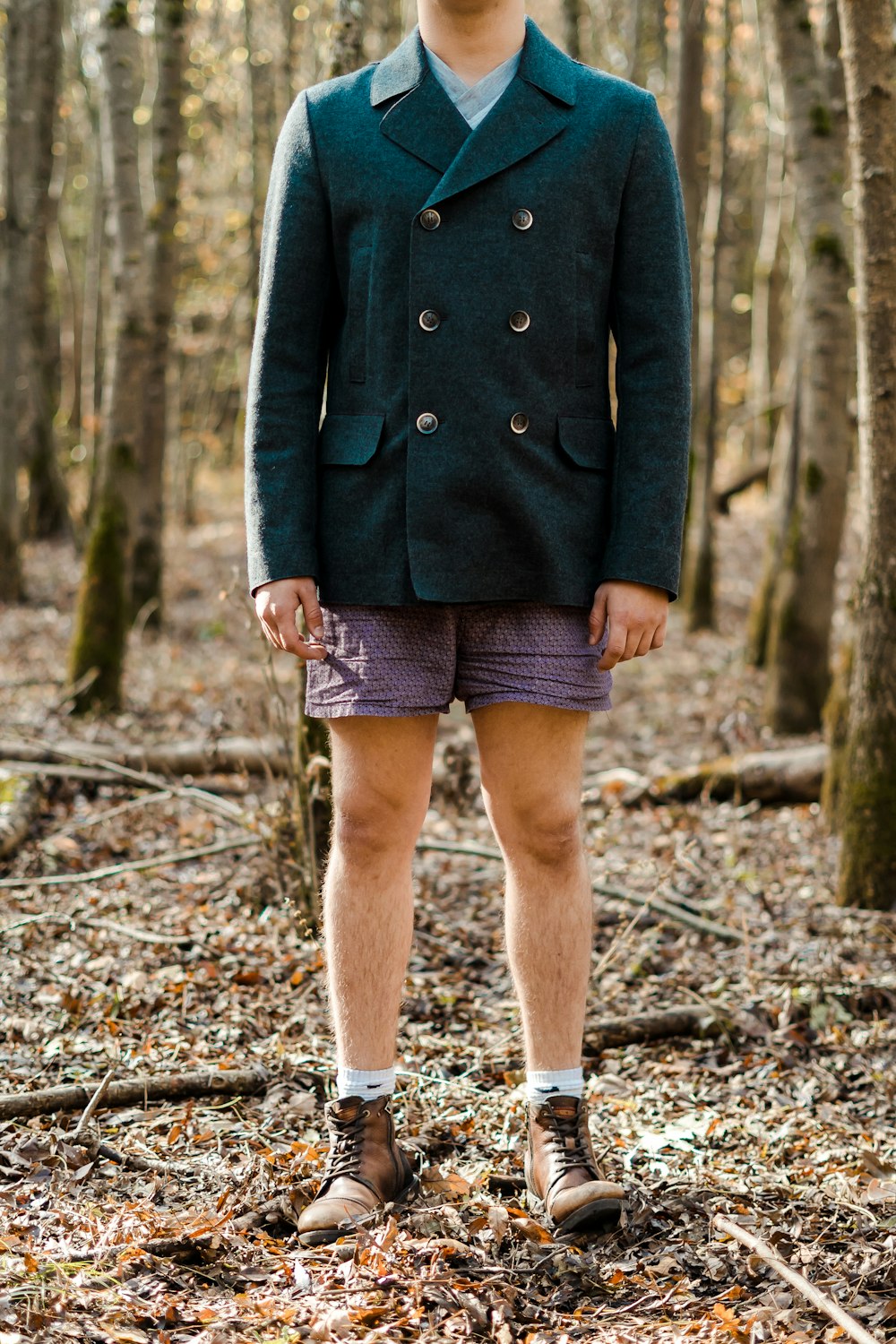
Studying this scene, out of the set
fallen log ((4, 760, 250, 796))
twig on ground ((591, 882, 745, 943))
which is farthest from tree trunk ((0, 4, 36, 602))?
twig on ground ((591, 882, 745, 943))

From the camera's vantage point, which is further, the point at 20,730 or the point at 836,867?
the point at 20,730

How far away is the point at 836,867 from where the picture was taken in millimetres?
4648

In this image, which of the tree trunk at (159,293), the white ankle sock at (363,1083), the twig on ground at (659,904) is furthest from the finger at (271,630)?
the tree trunk at (159,293)

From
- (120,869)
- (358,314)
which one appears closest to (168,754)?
(120,869)

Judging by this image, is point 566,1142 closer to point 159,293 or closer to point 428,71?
point 428,71

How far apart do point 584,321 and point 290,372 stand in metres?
0.58

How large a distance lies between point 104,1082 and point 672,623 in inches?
419

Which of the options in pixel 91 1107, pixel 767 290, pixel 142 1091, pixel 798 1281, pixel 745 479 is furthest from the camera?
pixel 745 479

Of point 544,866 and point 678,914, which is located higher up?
point 544,866

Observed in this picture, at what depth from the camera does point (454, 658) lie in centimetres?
253

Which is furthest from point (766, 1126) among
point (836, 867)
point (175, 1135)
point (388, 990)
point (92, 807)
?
point (92, 807)

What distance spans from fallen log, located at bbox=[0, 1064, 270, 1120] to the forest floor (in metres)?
Answer: 0.02

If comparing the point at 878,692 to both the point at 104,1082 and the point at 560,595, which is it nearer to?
the point at 560,595

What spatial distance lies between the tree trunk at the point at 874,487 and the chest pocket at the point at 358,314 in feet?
7.77
